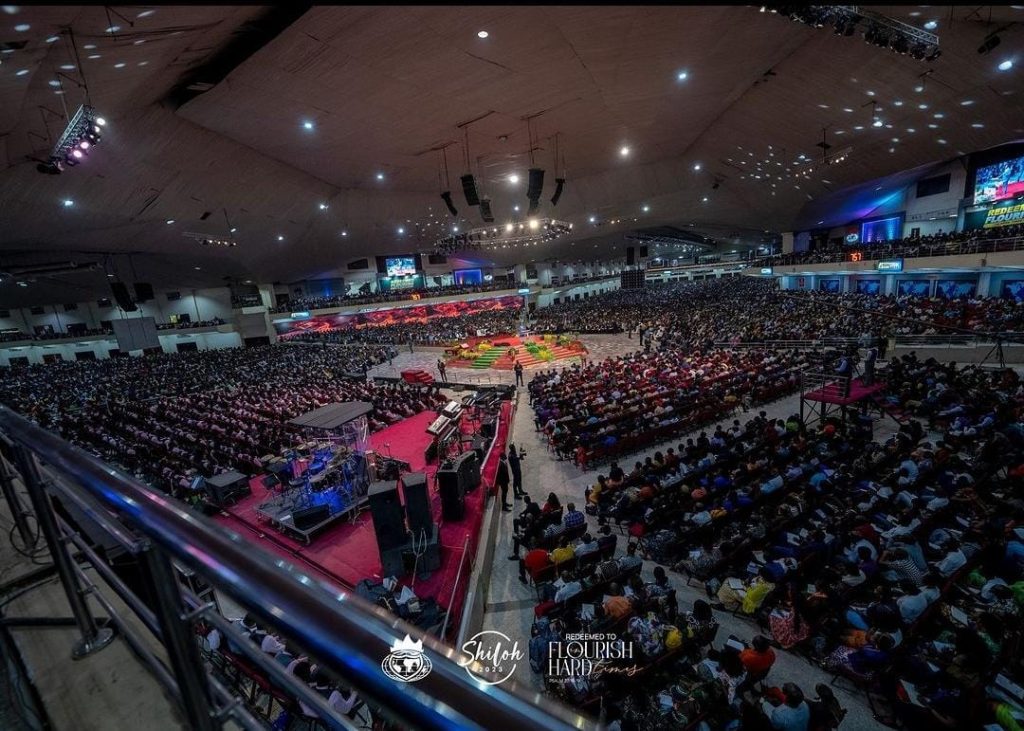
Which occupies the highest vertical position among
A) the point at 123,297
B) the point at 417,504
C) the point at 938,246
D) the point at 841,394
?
the point at 123,297

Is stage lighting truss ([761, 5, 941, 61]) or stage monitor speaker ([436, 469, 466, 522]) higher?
stage lighting truss ([761, 5, 941, 61])

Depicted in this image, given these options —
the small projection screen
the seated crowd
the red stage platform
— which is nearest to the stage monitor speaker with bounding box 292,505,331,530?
the seated crowd

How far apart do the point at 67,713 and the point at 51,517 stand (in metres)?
0.69

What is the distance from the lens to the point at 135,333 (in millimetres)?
32188

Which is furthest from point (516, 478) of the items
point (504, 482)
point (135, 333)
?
point (135, 333)

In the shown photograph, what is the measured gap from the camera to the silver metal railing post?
5.57 feet

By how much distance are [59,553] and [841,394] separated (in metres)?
13.2

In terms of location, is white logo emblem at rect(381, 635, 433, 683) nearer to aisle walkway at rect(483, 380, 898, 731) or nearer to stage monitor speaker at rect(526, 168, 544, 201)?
aisle walkway at rect(483, 380, 898, 731)


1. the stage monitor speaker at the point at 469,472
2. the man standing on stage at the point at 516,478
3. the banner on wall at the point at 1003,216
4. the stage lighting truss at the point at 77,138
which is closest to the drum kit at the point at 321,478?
the stage monitor speaker at the point at 469,472

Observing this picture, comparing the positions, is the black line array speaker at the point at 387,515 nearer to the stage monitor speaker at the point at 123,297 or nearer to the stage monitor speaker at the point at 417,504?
the stage monitor speaker at the point at 417,504

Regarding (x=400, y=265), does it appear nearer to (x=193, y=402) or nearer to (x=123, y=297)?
(x=123, y=297)

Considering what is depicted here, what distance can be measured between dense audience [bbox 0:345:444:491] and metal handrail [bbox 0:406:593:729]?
6.77 m

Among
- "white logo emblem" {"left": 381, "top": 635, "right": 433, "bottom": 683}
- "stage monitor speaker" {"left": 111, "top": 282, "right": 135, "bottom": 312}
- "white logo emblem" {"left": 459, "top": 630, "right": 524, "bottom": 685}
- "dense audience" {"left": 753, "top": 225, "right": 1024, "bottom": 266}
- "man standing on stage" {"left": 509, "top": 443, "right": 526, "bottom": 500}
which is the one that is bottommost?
"white logo emblem" {"left": 459, "top": 630, "right": 524, "bottom": 685}

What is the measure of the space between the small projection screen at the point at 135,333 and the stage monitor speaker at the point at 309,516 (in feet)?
105
